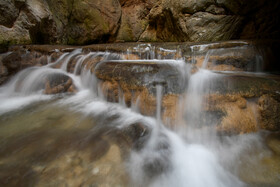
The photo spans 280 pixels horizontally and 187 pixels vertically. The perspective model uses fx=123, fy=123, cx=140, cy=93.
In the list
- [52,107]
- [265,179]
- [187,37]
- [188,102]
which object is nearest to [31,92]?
[52,107]

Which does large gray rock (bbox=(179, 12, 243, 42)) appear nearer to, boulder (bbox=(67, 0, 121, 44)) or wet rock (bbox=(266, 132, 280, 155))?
boulder (bbox=(67, 0, 121, 44))

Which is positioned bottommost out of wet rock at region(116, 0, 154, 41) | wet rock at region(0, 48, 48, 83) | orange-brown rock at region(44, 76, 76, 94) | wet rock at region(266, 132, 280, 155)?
wet rock at region(266, 132, 280, 155)

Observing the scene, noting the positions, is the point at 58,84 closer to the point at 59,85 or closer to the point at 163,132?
the point at 59,85

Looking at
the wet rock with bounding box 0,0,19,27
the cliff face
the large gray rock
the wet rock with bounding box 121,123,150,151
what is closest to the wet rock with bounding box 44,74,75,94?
the wet rock with bounding box 121,123,150,151

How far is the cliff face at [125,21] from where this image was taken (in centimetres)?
509

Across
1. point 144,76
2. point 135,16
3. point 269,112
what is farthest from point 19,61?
point 135,16

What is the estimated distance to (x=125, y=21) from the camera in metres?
9.55

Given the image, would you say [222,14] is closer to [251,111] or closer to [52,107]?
[251,111]

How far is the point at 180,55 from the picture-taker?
14.1ft

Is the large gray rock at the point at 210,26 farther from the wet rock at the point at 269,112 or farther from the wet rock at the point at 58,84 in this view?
the wet rock at the point at 58,84

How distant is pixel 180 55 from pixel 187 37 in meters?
3.07

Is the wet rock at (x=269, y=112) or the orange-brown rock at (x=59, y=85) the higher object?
the orange-brown rock at (x=59, y=85)

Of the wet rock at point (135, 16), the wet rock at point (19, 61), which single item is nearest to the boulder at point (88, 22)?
the wet rock at point (135, 16)

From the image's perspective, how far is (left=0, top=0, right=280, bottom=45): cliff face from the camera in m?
5.09
